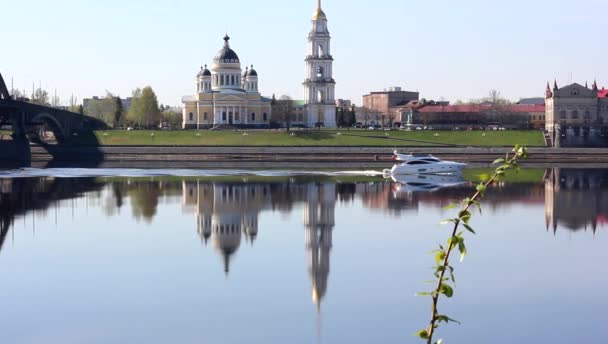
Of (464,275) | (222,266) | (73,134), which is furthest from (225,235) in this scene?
(73,134)

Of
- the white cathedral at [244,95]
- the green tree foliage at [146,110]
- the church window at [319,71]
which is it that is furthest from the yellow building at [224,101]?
the church window at [319,71]

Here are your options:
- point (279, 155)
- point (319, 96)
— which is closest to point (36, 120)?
point (279, 155)

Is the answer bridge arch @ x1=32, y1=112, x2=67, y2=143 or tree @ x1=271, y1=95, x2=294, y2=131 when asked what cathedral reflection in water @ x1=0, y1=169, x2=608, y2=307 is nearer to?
bridge arch @ x1=32, y1=112, x2=67, y2=143

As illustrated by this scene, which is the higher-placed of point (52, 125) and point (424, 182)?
point (52, 125)

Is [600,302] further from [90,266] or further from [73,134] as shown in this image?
[73,134]

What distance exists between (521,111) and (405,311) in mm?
111032

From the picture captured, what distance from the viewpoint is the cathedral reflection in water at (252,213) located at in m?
27.1

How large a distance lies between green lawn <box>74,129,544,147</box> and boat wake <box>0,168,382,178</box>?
2081 centimetres

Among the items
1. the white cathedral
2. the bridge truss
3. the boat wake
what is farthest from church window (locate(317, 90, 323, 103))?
the boat wake

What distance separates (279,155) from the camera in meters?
82.4

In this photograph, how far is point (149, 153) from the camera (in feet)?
274

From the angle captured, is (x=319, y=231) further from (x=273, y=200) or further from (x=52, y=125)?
(x=52, y=125)

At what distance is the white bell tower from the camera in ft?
354

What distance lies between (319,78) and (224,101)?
10914mm
